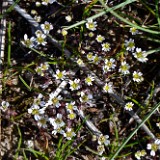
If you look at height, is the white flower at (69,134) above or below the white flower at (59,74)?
below

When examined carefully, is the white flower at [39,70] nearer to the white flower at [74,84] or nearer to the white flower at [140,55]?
the white flower at [74,84]

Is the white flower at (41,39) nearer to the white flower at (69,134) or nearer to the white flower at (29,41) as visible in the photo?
the white flower at (29,41)

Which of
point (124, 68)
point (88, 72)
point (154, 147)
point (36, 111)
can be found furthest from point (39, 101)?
point (154, 147)

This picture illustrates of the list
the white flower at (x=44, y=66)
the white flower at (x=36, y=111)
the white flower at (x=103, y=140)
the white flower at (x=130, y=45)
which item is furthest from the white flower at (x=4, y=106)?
the white flower at (x=130, y=45)

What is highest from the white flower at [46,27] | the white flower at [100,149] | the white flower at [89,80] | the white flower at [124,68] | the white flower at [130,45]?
the white flower at [46,27]

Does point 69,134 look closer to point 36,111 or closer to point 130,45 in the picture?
point 36,111

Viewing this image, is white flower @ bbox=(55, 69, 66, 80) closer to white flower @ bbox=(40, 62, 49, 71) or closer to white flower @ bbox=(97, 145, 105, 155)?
white flower @ bbox=(40, 62, 49, 71)

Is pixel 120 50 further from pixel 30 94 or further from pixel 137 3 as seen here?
pixel 30 94

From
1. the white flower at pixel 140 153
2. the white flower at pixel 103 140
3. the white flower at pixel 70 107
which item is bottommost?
the white flower at pixel 140 153

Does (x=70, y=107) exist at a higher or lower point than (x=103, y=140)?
higher

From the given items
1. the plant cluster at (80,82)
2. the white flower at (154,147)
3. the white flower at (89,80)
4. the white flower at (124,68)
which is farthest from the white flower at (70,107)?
the white flower at (154,147)

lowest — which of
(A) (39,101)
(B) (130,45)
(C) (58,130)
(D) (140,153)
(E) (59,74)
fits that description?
(D) (140,153)
